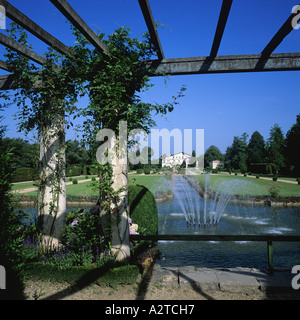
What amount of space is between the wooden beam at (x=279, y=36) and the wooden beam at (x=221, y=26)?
692 mm

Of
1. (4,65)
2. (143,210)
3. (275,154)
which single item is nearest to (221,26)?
(4,65)

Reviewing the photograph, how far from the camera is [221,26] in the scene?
2.93m

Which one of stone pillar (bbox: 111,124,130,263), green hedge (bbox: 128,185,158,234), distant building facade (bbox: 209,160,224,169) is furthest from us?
distant building facade (bbox: 209,160,224,169)

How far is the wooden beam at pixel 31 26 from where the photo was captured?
264 centimetres

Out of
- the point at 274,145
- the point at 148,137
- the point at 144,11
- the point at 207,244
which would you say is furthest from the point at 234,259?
the point at 274,145

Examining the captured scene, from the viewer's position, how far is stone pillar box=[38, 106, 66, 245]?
443cm

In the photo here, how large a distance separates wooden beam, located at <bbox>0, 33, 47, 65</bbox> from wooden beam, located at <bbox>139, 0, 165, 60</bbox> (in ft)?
6.29

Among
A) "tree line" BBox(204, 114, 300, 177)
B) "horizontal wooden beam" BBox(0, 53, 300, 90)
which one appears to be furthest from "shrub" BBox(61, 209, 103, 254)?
"tree line" BBox(204, 114, 300, 177)

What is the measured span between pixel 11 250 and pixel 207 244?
5.73 metres

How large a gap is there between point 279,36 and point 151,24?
5.34 feet

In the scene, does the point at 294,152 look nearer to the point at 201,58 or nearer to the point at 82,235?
the point at 201,58

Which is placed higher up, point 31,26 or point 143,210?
point 31,26

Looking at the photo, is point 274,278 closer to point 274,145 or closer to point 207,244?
point 207,244

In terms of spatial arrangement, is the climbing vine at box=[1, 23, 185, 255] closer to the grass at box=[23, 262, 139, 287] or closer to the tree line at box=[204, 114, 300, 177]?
the grass at box=[23, 262, 139, 287]
